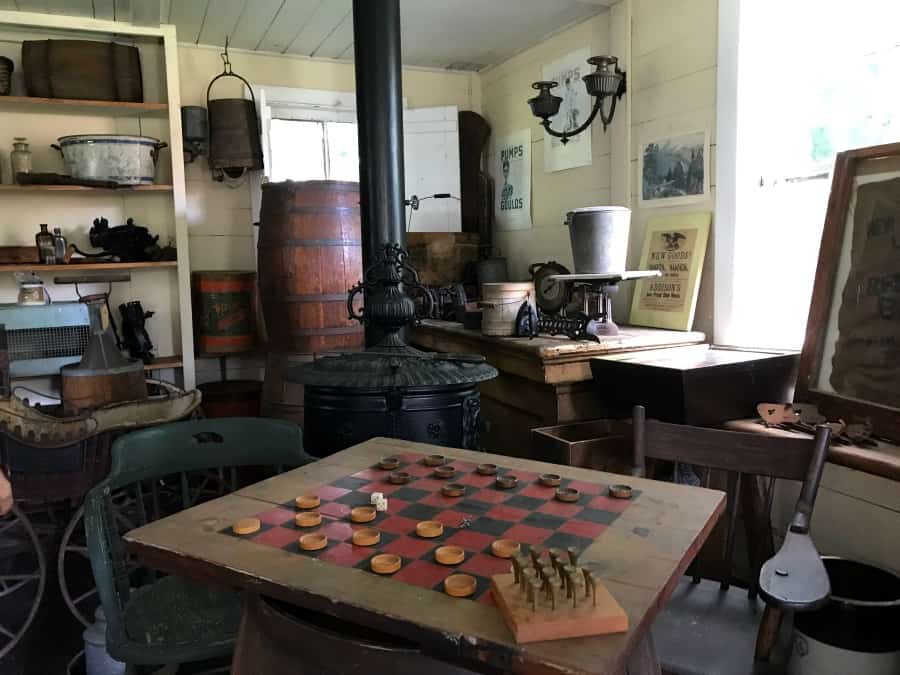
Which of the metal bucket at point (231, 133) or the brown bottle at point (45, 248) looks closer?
the brown bottle at point (45, 248)

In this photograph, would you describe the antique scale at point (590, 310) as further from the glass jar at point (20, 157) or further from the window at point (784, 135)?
the glass jar at point (20, 157)

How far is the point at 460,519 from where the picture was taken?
3.67 ft

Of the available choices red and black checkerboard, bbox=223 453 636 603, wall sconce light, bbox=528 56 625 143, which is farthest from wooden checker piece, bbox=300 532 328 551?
wall sconce light, bbox=528 56 625 143

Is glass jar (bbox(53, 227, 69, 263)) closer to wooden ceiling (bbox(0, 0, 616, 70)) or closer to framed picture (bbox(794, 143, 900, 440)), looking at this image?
wooden ceiling (bbox(0, 0, 616, 70))

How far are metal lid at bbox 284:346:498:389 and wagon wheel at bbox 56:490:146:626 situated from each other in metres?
0.76

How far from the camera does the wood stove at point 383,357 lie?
2107mm

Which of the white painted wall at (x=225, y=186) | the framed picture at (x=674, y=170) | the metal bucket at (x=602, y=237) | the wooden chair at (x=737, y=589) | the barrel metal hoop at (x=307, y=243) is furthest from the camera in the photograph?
the white painted wall at (x=225, y=186)

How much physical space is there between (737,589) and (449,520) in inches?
34.5

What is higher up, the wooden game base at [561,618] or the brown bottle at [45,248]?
the brown bottle at [45,248]

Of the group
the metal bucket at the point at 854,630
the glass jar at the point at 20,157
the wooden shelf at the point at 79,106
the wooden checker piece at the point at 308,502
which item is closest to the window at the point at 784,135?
the metal bucket at the point at 854,630

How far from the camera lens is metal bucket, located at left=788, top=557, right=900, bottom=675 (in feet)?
4.66

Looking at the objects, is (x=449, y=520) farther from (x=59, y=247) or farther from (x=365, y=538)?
(x=59, y=247)

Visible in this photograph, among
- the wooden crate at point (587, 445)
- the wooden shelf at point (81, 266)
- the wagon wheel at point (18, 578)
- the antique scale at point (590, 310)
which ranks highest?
the wooden shelf at point (81, 266)

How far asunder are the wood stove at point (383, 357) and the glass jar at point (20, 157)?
5.56 feet
